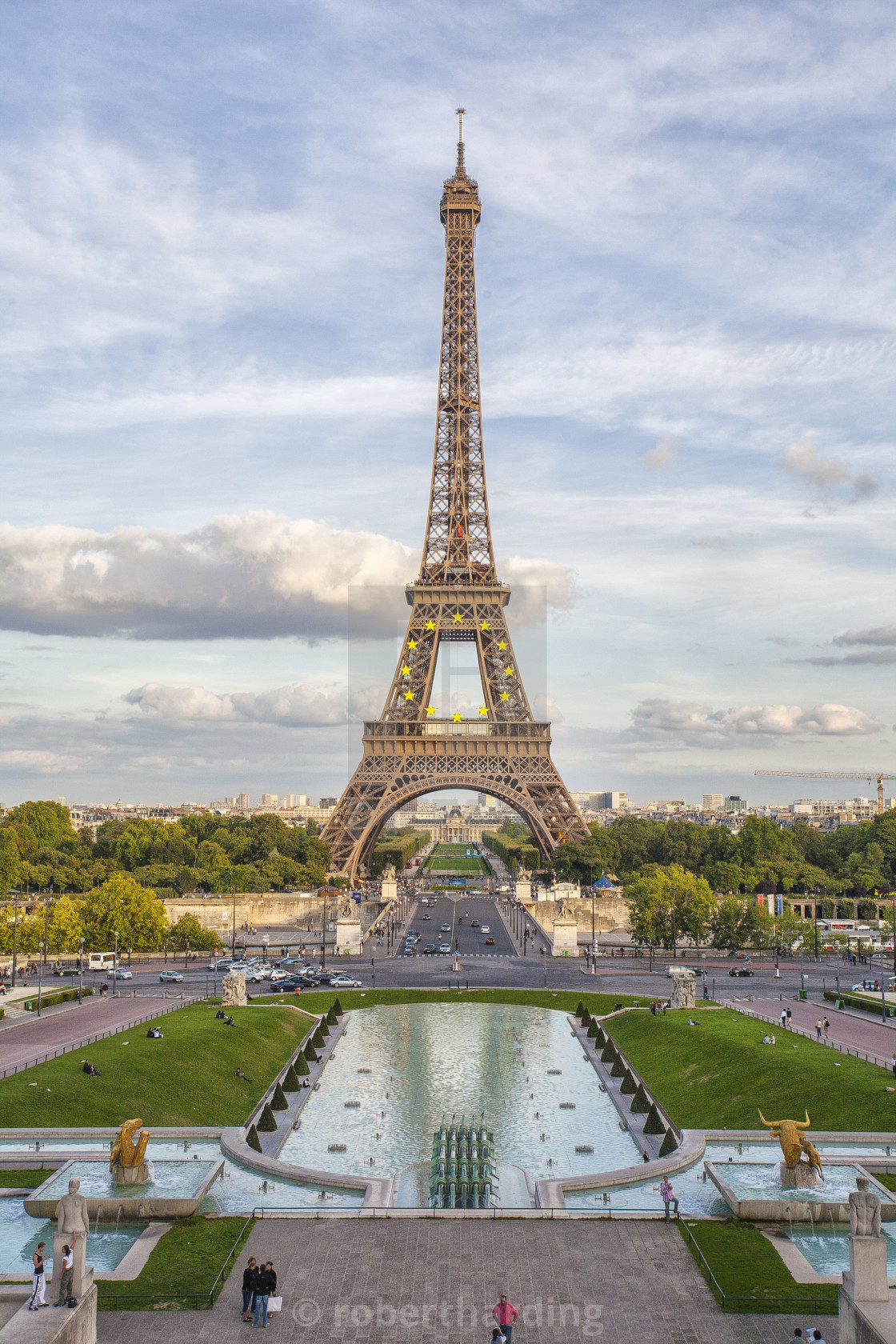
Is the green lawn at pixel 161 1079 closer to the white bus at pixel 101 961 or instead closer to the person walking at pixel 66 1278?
the person walking at pixel 66 1278

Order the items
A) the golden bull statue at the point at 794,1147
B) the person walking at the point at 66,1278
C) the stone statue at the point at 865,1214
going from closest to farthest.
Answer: the person walking at the point at 66,1278 → the stone statue at the point at 865,1214 → the golden bull statue at the point at 794,1147

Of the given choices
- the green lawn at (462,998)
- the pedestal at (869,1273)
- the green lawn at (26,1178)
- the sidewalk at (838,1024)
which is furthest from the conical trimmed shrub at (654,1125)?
the green lawn at (462,998)

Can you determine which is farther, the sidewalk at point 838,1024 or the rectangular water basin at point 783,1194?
the sidewalk at point 838,1024

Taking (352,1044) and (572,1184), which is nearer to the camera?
(572,1184)

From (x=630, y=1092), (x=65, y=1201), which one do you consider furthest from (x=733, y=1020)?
(x=65, y=1201)

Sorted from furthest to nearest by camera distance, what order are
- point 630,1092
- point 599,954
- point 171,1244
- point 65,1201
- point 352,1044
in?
point 599,954, point 352,1044, point 630,1092, point 171,1244, point 65,1201

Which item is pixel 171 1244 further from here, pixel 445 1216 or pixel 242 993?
pixel 242 993

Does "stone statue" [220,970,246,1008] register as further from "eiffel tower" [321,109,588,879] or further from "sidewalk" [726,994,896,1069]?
"eiffel tower" [321,109,588,879]

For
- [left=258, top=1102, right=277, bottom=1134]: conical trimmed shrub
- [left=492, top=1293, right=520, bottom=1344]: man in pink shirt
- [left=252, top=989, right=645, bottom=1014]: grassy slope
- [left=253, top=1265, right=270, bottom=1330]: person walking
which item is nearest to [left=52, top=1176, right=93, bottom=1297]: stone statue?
[left=253, top=1265, right=270, bottom=1330]: person walking

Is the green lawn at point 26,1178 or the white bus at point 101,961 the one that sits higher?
the white bus at point 101,961
